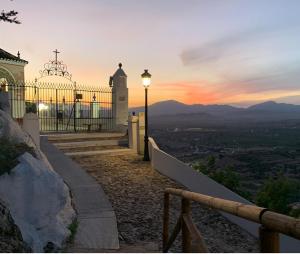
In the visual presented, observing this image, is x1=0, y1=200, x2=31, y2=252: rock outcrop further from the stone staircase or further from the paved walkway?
the stone staircase

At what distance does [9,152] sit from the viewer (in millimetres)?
7996

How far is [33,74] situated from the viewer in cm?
3638

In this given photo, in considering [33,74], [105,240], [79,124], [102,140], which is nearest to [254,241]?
[105,240]

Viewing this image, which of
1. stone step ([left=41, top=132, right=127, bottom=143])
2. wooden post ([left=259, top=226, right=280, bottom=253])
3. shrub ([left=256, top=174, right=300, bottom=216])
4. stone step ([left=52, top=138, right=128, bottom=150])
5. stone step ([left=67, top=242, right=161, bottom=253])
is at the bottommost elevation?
shrub ([left=256, top=174, right=300, bottom=216])

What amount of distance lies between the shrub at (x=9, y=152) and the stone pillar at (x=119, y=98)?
14530 mm

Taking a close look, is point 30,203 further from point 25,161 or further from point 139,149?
Result: point 139,149

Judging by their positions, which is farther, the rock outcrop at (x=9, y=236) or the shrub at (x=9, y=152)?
the shrub at (x=9, y=152)

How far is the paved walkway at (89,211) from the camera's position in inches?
284

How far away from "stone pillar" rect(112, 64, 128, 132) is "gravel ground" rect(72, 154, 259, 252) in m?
9.35

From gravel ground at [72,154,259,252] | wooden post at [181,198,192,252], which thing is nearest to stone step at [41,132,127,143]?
gravel ground at [72,154,259,252]

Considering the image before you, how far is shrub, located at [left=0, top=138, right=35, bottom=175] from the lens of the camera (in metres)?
7.54

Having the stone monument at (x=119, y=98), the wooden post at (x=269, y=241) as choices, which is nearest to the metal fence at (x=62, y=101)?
the stone monument at (x=119, y=98)

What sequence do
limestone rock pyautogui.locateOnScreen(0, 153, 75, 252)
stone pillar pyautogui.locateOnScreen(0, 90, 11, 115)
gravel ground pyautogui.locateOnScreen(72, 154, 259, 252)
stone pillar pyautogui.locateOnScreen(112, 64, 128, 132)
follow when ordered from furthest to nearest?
stone pillar pyautogui.locateOnScreen(112, 64, 128, 132), stone pillar pyautogui.locateOnScreen(0, 90, 11, 115), gravel ground pyautogui.locateOnScreen(72, 154, 259, 252), limestone rock pyautogui.locateOnScreen(0, 153, 75, 252)

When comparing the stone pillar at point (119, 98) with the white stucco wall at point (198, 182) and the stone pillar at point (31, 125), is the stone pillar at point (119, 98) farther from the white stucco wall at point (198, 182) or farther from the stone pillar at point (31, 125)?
the stone pillar at point (31, 125)
